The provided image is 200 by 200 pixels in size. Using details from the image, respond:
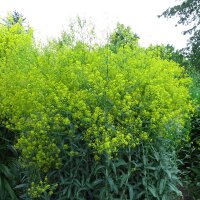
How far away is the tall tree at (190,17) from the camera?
65.1ft

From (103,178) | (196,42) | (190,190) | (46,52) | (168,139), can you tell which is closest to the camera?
(103,178)

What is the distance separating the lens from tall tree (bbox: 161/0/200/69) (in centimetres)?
1983

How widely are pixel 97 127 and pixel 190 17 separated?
60.4 feet

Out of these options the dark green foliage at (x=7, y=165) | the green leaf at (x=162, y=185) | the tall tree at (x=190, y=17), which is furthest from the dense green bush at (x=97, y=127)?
the tall tree at (x=190, y=17)

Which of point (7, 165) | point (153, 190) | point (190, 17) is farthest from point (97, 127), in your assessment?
point (190, 17)

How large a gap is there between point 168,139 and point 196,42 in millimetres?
17077

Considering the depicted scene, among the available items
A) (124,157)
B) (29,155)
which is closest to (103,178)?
(124,157)

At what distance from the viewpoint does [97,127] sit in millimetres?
3420

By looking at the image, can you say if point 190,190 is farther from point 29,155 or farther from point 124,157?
point 29,155

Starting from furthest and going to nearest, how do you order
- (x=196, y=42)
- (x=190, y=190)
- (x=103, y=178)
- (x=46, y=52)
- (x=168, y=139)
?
(x=196, y=42) → (x=190, y=190) → (x=46, y=52) → (x=168, y=139) → (x=103, y=178)

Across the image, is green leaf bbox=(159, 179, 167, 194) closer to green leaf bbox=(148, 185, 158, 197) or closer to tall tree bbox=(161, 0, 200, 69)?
green leaf bbox=(148, 185, 158, 197)

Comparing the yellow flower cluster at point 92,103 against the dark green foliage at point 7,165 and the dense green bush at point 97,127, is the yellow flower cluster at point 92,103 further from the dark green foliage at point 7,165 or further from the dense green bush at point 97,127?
the dark green foliage at point 7,165

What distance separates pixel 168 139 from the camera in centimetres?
389

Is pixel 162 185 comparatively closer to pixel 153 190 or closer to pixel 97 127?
pixel 153 190
